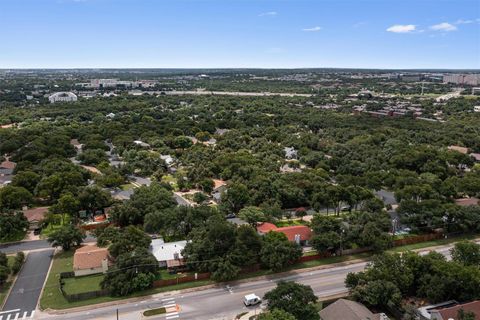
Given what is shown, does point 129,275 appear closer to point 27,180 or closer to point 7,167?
point 27,180

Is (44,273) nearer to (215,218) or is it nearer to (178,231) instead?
(178,231)

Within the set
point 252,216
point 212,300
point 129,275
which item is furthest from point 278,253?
point 129,275

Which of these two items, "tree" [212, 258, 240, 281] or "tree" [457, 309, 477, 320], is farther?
"tree" [212, 258, 240, 281]

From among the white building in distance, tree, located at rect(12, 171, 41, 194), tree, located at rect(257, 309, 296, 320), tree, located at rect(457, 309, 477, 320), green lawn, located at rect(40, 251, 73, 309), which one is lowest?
green lawn, located at rect(40, 251, 73, 309)

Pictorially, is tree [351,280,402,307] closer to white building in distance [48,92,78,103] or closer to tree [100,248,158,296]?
tree [100,248,158,296]

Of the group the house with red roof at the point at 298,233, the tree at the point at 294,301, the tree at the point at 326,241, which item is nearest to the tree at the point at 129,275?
the tree at the point at 294,301

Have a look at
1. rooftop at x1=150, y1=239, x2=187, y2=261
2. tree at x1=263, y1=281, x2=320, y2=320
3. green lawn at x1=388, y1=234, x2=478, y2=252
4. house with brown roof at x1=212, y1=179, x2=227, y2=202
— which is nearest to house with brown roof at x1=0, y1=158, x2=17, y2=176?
house with brown roof at x1=212, y1=179, x2=227, y2=202

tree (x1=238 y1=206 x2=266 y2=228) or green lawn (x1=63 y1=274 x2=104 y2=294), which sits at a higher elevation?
tree (x1=238 y1=206 x2=266 y2=228)
